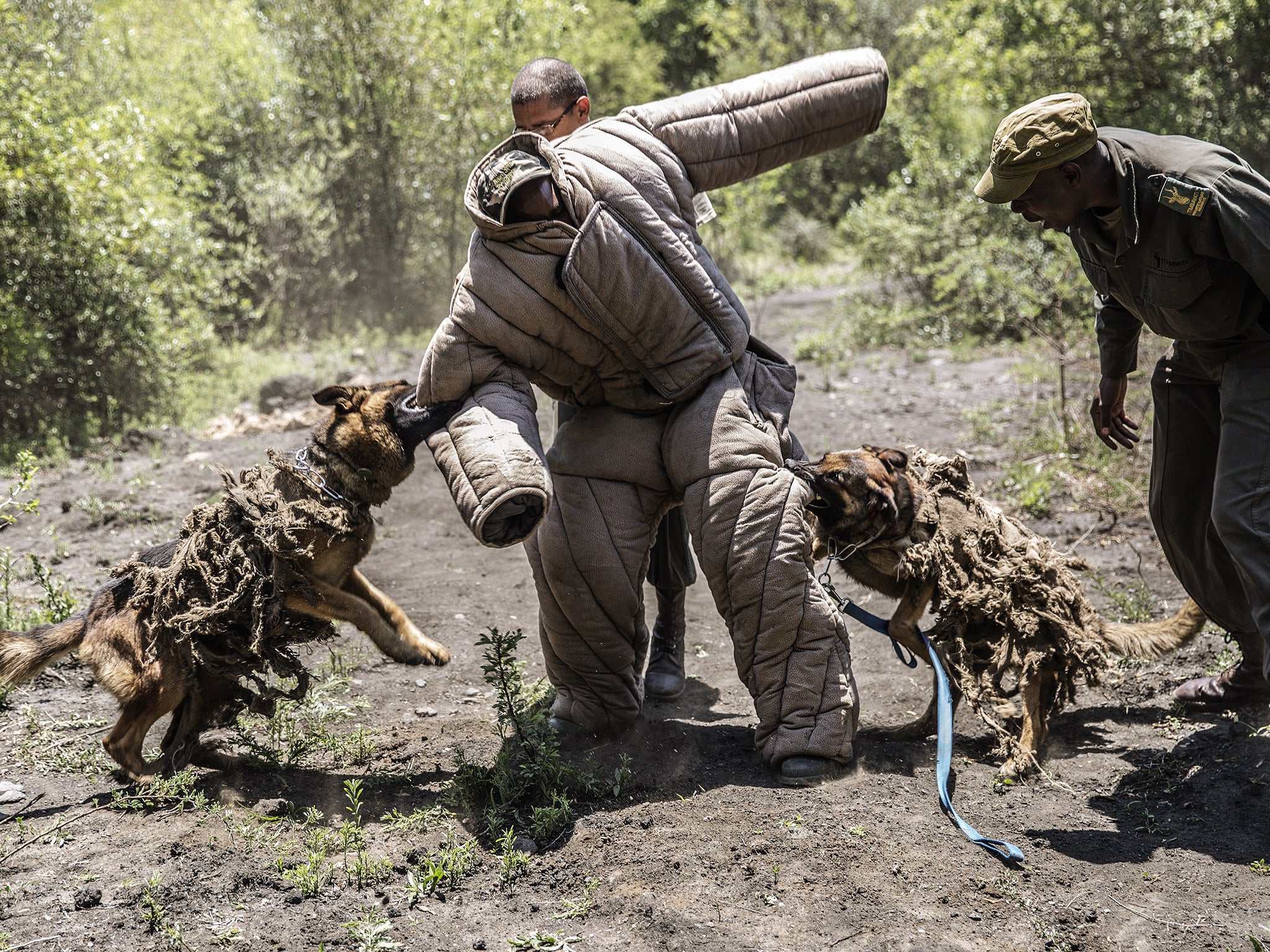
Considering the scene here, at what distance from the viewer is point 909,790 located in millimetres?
3777

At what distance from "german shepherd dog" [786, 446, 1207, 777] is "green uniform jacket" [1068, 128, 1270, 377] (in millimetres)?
1174

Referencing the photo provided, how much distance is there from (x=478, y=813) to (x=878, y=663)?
254 cm

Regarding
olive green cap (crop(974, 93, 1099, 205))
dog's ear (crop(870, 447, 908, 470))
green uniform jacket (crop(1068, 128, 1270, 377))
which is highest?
olive green cap (crop(974, 93, 1099, 205))

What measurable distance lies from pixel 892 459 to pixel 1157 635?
1.47 meters

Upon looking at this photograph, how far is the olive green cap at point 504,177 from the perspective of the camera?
348 cm

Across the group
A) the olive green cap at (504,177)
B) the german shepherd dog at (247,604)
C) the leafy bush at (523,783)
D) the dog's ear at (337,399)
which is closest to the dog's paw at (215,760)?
the german shepherd dog at (247,604)

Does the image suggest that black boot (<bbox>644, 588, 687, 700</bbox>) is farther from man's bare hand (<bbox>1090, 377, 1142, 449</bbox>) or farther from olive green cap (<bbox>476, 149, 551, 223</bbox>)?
olive green cap (<bbox>476, 149, 551, 223</bbox>)

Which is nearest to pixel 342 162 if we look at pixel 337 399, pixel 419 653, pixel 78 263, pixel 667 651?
pixel 78 263

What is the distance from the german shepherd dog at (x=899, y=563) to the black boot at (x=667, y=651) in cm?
90

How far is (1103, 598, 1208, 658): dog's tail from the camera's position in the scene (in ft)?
14.5

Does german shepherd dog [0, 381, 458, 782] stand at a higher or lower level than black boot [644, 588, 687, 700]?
higher

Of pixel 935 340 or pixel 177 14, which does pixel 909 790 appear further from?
pixel 177 14

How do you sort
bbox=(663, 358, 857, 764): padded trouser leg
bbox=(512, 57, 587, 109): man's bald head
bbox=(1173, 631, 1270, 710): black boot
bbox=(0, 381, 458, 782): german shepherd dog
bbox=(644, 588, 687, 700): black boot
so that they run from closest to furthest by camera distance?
bbox=(663, 358, 857, 764): padded trouser leg < bbox=(0, 381, 458, 782): german shepherd dog < bbox=(512, 57, 587, 109): man's bald head < bbox=(1173, 631, 1270, 710): black boot < bbox=(644, 588, 687, 700): black boot

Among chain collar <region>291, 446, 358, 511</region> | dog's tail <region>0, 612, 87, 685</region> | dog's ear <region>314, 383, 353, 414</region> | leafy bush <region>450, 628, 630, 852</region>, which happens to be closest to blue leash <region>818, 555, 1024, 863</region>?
leafy bush <region>450, 628, 630, 852</region>
